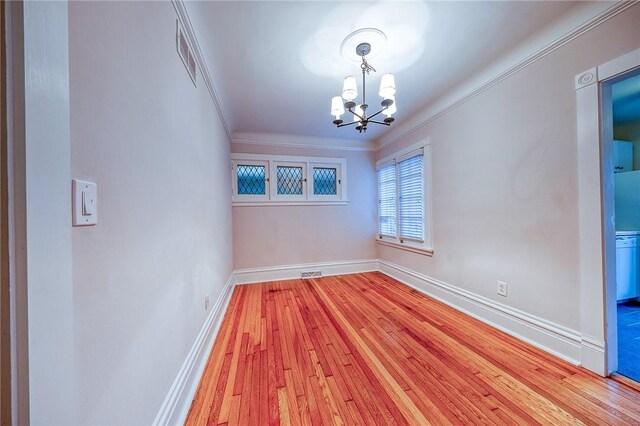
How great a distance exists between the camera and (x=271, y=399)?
4.40 ft

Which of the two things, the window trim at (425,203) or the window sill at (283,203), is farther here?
the window sill at (283,203)

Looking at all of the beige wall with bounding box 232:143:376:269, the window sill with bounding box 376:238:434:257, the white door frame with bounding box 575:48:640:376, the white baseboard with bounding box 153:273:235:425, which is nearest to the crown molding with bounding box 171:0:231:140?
the beige wall with bounding box 232:143:376:269

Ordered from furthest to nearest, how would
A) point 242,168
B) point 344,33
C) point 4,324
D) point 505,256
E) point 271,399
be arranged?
point 242,168, point 505,256, point 344,33, point 271,399, point 4,324

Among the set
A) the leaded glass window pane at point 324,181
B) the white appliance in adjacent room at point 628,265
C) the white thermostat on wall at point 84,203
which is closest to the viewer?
the white thermostat on wall at point 84,203

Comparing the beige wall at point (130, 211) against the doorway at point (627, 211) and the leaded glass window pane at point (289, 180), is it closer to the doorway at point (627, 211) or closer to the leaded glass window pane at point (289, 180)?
the leaded glass window pane at point (289, 180)

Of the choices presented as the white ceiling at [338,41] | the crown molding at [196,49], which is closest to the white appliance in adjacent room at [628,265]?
the white ceiling at [338,41]

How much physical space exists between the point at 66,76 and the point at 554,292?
9.11 ft

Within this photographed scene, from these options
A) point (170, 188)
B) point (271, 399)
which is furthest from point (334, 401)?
point (170, 188)

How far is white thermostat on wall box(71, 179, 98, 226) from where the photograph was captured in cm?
60

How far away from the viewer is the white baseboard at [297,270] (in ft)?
11.7

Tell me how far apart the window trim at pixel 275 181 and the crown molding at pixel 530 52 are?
5.16ft

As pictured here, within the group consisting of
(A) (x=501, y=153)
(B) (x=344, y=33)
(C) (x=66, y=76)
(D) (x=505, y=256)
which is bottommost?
(D) (x=505, y=256)

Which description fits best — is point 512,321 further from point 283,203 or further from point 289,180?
point 289,180

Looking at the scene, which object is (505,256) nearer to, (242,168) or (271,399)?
(271,399)
